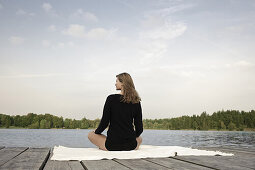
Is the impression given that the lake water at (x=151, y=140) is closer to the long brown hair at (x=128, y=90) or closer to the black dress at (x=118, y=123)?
the black dress at (x=118, y=123)

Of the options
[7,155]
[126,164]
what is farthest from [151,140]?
[126,164]

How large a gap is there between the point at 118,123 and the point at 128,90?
0.66 m

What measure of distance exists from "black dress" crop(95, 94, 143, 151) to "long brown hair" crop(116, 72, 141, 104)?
0.34 feet

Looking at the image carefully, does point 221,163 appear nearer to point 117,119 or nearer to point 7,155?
point 117,119

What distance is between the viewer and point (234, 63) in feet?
115

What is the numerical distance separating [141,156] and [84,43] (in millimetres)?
27957

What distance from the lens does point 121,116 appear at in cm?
443

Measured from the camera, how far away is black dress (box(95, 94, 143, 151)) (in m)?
4.40

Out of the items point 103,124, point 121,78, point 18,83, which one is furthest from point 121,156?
point 18,83

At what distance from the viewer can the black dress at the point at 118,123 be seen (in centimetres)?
440

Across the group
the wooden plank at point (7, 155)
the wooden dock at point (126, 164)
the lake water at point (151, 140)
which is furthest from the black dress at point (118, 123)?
the lake water at point (151, 140)

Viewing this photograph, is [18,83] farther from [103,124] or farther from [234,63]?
[103,124]

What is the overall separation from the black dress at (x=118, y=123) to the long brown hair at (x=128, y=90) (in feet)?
0.34

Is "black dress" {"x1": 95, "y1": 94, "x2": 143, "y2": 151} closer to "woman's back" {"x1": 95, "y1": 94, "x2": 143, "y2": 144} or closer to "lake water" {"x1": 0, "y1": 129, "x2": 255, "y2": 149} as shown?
"woman's back" {"x1": 95, "y1": 94, "x2": 143, "y2": 144}
